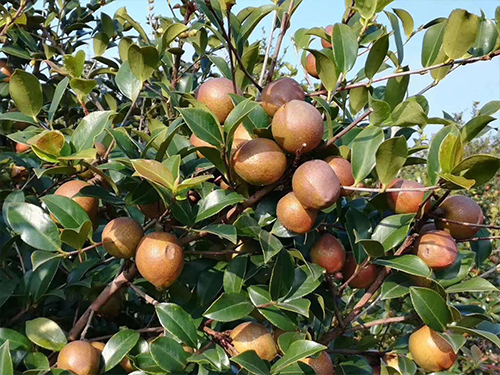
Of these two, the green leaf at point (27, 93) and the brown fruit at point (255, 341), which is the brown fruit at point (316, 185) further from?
the green leaf at point (27, 93)

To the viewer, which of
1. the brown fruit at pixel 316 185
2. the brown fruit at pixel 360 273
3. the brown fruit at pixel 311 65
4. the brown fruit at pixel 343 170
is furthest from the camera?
the brown fruit at pixel 311 65

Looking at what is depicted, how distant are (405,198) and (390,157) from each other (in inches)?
4.9

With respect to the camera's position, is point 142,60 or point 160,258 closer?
point 160,258

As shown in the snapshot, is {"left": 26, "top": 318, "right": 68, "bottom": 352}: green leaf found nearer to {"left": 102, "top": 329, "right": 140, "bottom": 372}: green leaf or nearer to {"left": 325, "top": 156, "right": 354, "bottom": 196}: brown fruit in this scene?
{"left": 102, "top": 329, "right": 140, "bottom": 372}: green leaf

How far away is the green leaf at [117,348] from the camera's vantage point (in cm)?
92

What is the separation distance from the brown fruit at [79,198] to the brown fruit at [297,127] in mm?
406

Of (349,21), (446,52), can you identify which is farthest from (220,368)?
(349,21)

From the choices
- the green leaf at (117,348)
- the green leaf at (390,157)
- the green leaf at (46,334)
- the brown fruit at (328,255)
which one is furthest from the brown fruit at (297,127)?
the green leaf at (46,334)

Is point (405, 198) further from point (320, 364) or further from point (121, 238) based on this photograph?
point (121, 238)

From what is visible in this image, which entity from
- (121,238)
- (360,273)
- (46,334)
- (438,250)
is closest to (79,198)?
(121,238)

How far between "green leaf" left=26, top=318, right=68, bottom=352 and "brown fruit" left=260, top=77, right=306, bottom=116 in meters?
0.60

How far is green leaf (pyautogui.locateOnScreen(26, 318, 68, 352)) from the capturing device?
961mm

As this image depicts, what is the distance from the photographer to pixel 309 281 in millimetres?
948

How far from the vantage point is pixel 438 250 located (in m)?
0.92
